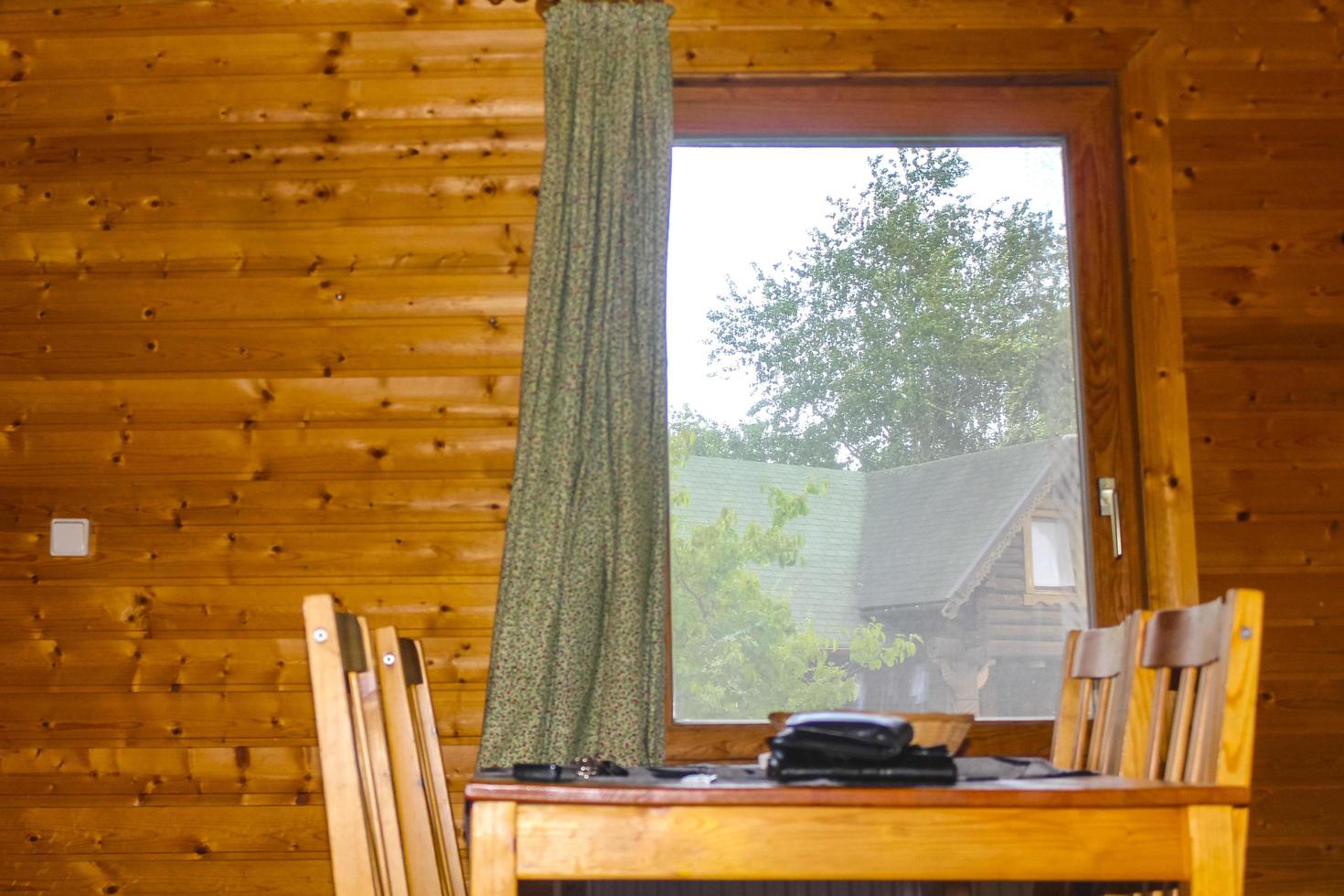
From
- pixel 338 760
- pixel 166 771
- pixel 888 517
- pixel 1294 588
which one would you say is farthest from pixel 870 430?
pixel 338 760

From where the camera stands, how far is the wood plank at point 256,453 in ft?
10.8

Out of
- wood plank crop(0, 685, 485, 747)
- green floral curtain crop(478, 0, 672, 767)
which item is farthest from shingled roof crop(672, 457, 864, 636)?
wood plank crop(0, 685, 485, 747)

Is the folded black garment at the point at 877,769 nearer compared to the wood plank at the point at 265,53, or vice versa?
the folded black garment at the point at 877,769

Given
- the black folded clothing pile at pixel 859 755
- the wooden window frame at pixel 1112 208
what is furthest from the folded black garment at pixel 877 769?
the wooden window frame at pixel 1112 208

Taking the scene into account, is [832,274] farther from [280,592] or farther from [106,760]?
[106,760]

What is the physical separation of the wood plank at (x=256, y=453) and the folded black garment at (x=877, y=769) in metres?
→ 1.80

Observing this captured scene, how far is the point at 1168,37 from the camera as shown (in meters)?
3.44

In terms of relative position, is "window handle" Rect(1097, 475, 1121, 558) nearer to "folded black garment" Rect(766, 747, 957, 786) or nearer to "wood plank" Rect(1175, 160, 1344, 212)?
"wood plank" Rect(1175, 160, 1344, 212)

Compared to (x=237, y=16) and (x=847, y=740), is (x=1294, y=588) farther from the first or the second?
(x=237, y=16)

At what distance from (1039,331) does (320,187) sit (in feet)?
5.94

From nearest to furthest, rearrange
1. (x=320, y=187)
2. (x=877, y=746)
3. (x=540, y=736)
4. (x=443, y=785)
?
(x=877, y=746) < (x=443, y=785) < (x=540, y=736) < (x=320, y=187)

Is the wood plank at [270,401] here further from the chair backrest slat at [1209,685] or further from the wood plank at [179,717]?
the chair backrest slat at [1209,685]

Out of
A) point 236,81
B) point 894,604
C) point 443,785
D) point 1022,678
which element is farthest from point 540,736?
point 236,81

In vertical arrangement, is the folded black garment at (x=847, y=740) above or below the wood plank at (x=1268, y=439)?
below
